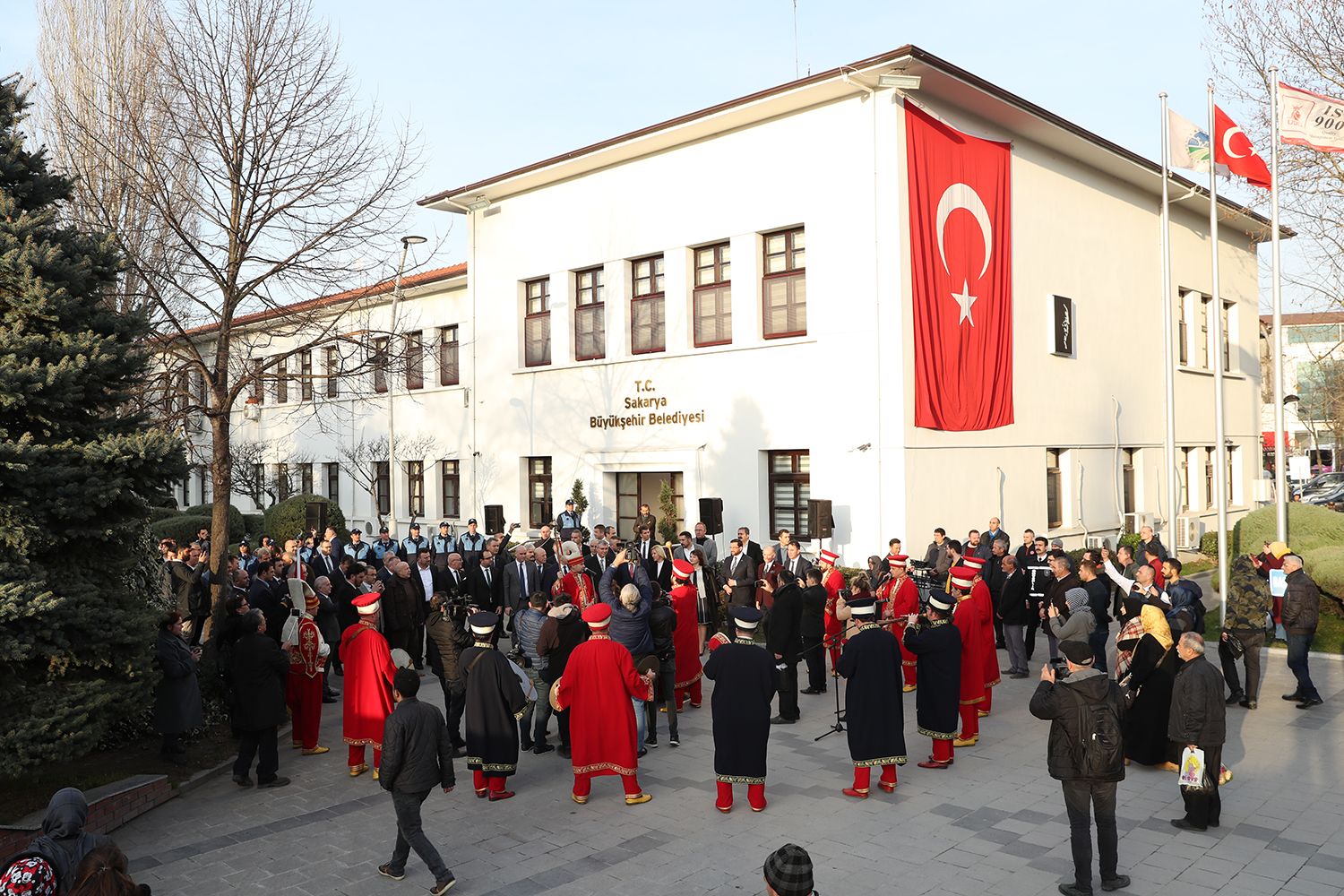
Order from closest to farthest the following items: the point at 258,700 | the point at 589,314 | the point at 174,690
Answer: the point at 258,700 < the point at 174,690 < the point at 589,314

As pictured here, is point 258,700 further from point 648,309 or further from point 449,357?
point 449,357

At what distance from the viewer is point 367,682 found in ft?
30.0

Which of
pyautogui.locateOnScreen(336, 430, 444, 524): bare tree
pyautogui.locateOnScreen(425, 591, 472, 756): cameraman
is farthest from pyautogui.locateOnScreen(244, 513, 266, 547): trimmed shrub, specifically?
pyautogui.locateOnScreen(425, 591, 472, 756): cameraman

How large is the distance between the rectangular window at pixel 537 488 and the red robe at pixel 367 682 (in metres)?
16.1

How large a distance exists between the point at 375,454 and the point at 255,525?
4104mm

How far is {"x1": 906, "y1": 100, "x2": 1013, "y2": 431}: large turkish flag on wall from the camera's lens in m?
19.0

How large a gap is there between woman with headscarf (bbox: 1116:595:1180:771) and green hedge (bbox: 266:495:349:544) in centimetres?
2152

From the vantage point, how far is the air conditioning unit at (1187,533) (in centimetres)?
2653

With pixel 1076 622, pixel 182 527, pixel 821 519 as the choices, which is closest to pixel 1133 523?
pixel 821 519

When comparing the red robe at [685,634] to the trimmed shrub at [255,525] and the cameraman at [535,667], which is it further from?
the trimmed shrub at [255,525]

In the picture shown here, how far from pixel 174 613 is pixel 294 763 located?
2.08 m

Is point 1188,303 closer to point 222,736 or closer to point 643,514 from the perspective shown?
point 643,514

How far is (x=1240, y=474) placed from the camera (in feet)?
107

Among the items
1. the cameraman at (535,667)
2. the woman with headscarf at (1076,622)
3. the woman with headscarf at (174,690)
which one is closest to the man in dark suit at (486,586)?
the cameraman at (535,667)
